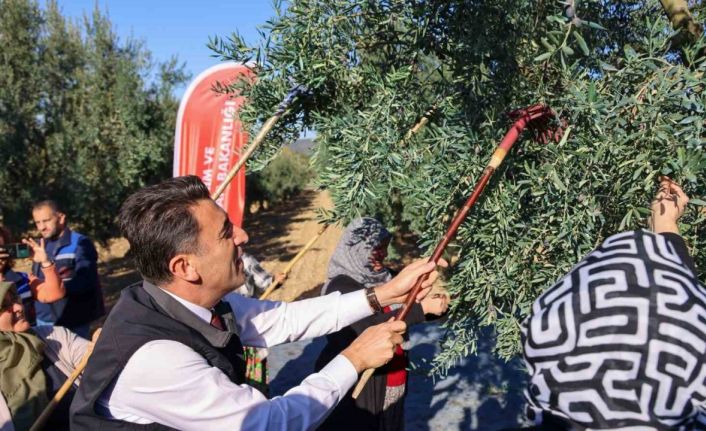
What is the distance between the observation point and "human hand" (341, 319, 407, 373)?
229cm

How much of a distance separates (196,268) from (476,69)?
1392mm

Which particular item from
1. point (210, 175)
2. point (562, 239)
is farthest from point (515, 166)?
point (210, 175)

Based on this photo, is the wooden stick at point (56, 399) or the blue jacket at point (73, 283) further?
the blue jacket at point (73, 283)

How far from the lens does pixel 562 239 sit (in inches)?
79.1

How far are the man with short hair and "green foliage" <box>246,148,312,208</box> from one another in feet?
54.1

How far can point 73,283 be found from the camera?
539 centimetres

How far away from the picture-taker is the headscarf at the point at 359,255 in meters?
3.83

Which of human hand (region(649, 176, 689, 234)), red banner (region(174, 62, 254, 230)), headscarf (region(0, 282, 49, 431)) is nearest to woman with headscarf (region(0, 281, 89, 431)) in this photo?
headscarf (region(0, 282, 49, 431))

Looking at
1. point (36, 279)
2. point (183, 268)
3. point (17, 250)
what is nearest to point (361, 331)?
point (183, 268)

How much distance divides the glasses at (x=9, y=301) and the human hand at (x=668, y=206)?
3668 millimetres

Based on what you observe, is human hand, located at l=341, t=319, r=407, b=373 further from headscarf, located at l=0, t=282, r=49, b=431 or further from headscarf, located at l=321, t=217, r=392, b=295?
headscarf, located at l=0, t=282, r=49, b=431

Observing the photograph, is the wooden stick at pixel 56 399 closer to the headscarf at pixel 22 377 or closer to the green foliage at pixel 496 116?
the headscarf at pixel 22 377

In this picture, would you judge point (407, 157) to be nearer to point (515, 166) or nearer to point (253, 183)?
point (515, 166)

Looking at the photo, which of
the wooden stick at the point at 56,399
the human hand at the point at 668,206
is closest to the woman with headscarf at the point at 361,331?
the wooden stick at the point at 56,399
